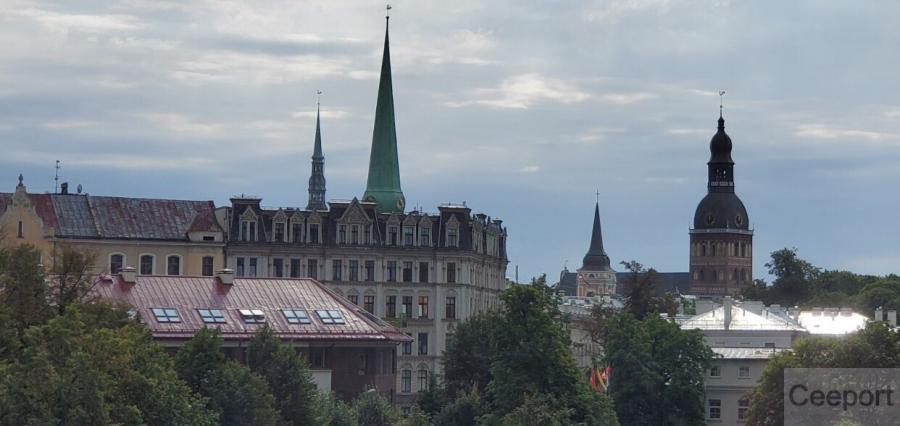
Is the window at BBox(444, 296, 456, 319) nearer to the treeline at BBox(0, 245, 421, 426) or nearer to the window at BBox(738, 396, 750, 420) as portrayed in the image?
the window at BBox(738, 396, 750, 420)

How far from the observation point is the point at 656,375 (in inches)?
5817

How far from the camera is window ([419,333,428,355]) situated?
17838 centimetres

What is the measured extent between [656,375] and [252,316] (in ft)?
91.2

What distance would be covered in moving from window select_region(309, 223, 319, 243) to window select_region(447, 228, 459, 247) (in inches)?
385

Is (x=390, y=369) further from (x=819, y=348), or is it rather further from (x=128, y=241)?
(x=128, y=241)

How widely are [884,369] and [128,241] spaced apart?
58862 millimetres

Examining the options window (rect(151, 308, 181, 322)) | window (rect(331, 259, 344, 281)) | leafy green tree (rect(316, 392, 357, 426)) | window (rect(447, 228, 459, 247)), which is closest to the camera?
leafy green tree (rect(316, 392, 357, 426))

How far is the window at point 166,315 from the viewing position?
129975mm

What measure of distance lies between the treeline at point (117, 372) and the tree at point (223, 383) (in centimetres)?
4

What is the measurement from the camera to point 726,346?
169375 mm

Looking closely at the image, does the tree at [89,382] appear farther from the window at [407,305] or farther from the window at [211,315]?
the window at [407,305]

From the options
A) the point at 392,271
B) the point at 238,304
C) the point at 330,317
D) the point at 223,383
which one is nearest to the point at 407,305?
the point at 392,271

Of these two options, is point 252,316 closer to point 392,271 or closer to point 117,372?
point 117,372

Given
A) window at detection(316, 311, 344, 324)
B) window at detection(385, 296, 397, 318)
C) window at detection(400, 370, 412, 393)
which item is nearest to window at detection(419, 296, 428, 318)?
window at detection(385, 296, 397, 318)
